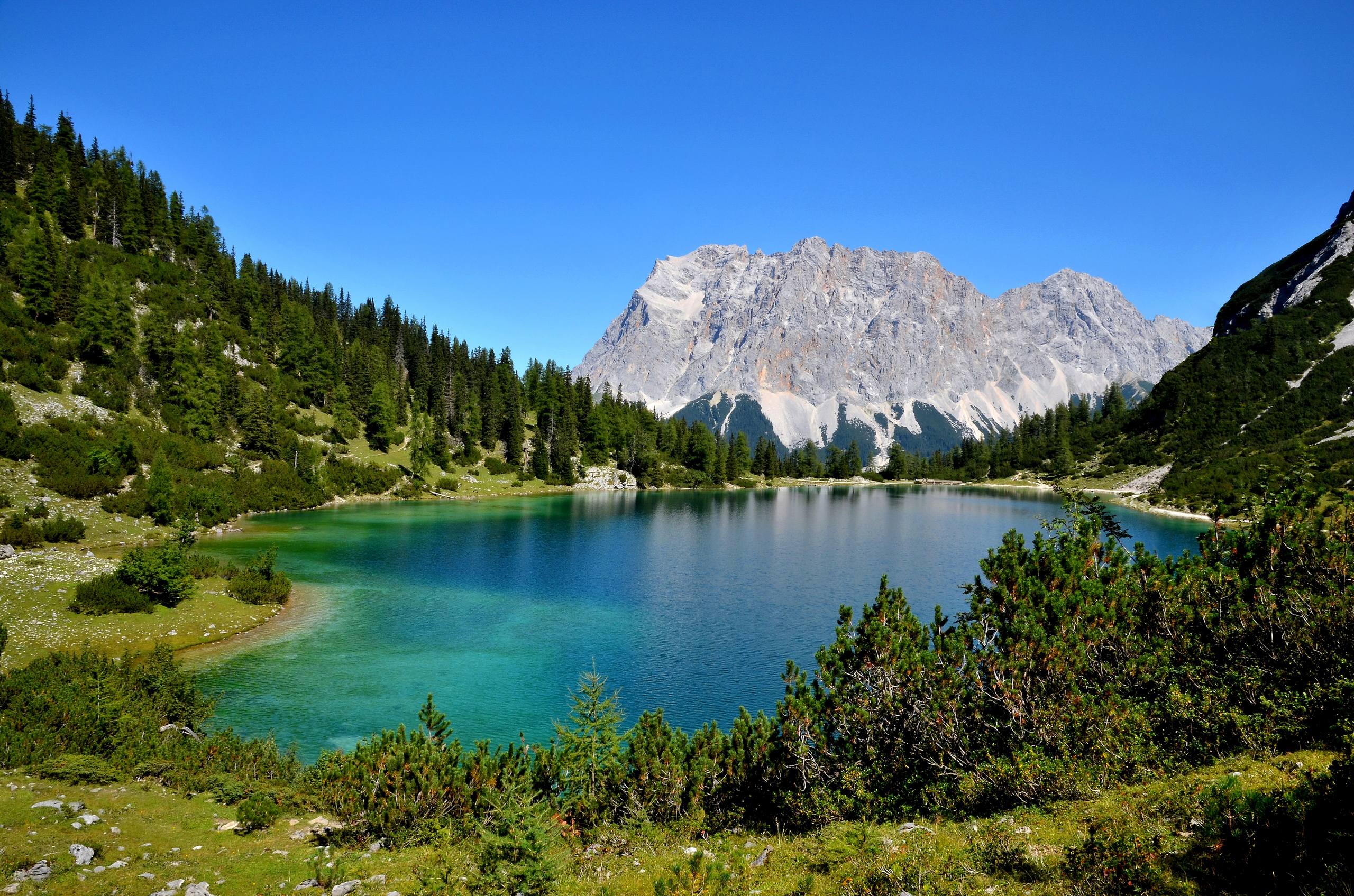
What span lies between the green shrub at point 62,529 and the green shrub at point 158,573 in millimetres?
19318

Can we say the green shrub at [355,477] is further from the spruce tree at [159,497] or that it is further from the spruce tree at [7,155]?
the spruce tree at [7,155]

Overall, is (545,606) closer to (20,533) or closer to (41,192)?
(20,533)

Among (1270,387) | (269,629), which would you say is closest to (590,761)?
(269,629)

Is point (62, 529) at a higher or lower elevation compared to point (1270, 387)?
lower

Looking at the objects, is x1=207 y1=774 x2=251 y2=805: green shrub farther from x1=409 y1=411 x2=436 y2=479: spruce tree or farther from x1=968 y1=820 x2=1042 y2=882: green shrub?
x1=409 y1=411 x2=436 y2=479: spruce tree

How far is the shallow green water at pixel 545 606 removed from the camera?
85.1 feet

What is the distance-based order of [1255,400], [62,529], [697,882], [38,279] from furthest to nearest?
[1255,400]
[38,279]
[62,529]
[697,882]

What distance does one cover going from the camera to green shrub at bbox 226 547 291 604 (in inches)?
1458

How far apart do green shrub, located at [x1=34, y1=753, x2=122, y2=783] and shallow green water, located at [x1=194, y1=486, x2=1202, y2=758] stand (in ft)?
25.2

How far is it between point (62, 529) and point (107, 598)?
75.1ft

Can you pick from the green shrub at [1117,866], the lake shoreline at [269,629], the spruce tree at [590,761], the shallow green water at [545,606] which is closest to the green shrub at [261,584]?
the lake shoreline at [269,629]

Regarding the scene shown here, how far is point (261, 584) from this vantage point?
38.1 metres

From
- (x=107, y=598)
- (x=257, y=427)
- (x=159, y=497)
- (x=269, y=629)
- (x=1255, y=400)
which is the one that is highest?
(x=1255, y=400)

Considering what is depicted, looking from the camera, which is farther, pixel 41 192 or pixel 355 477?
pixel 355 477
